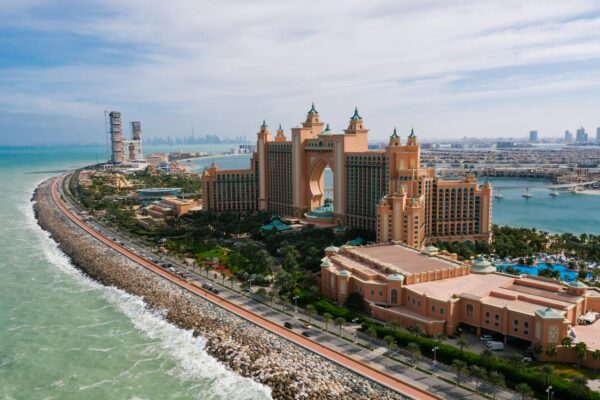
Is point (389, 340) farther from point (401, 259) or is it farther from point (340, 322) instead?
point (401, 259)

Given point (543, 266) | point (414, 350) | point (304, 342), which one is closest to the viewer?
point (414, 350)

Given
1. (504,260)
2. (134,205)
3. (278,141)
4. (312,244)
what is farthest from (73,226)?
(504,260)

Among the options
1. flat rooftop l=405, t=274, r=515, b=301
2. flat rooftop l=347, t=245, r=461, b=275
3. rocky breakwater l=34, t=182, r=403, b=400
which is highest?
flat rooftop l=347, t=245, r=461, b=275

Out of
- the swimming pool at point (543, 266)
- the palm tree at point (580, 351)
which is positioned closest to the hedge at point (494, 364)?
the palm tree at point (580, 351)

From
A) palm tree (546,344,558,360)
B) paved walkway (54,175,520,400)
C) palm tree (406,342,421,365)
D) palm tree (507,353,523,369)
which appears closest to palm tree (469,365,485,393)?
paved walkway (54,175,520,400)

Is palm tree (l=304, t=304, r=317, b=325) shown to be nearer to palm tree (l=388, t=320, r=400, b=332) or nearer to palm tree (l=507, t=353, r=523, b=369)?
palm tree (l=388, t=320, r=400, b=332)

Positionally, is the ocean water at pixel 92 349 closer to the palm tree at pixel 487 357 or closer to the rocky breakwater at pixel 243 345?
the rocky breakwater at pixel 243 345

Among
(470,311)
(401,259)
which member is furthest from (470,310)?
(401,259)
